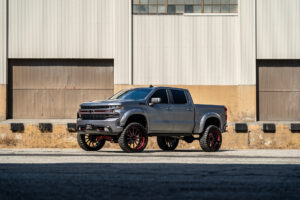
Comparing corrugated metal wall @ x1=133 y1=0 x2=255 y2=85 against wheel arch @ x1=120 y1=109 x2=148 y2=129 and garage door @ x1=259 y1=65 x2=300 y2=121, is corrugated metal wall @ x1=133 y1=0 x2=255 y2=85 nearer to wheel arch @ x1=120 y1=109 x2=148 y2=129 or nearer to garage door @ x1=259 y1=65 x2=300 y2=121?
garage door @ x1=259 y1=65 x2=300 y2=121

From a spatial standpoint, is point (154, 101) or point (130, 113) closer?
point (130, 113)

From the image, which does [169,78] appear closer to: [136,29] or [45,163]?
[136,29]

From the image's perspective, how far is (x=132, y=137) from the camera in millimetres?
14312

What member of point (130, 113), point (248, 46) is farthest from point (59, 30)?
point (130, 113)

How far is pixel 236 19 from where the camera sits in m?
27.0

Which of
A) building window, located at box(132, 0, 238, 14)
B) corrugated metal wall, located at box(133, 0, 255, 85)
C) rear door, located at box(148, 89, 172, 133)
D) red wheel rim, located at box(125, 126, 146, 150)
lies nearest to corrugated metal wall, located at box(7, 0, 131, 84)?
building window, located at box(132, 0, 238, 14)

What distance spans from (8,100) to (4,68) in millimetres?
1613

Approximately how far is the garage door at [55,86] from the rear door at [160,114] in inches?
464

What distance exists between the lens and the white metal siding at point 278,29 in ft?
87.8

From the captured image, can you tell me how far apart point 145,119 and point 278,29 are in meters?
14.3

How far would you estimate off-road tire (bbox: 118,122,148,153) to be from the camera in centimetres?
1398

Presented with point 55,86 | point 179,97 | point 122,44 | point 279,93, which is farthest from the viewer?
point 279,93

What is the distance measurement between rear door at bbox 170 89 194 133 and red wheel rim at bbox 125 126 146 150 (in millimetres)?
1316

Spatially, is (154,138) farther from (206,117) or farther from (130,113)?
(130,113)
